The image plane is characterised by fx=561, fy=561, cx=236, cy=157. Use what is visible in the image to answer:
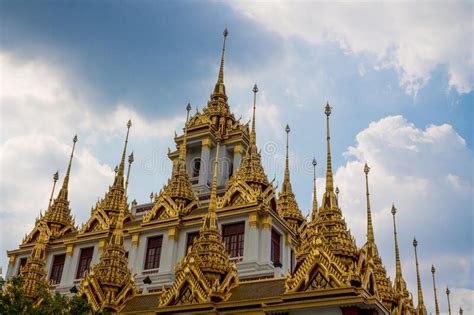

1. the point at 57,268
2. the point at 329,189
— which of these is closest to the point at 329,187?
the point at 329,189

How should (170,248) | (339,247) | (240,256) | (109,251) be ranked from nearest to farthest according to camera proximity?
(339,247) < (109,251) < (240,256) < (170,248)

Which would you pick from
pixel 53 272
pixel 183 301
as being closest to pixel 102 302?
pixel 183 301

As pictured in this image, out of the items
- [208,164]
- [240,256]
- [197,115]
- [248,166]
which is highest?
[197,115]

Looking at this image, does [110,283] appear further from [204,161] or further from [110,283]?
[204,161]

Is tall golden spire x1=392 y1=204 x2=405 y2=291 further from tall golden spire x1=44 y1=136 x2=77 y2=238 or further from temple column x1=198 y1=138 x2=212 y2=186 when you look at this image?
tall golden spire x1=44 y1=136 x2=77 y2=238

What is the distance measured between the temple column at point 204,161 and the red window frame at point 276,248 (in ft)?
31.6

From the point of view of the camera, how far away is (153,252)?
3550 centimetres

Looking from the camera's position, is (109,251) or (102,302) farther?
(109,251)

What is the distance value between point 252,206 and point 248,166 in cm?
395

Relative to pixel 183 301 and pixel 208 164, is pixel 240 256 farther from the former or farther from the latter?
pixel 208 164

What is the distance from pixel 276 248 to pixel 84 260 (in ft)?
46.0

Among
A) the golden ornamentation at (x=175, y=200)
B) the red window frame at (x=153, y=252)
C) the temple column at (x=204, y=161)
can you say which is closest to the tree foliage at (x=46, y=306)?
the red window frame at (x=153, y=252)

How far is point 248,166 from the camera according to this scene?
36.0 meters

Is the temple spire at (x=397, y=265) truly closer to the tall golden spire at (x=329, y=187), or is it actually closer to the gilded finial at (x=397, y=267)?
the gilded finial at (x=397, y=267)
